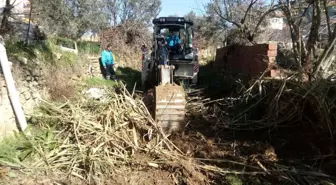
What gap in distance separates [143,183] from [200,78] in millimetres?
8296

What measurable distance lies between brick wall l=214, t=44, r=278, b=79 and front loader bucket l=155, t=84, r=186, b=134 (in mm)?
2332

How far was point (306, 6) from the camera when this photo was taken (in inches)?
268

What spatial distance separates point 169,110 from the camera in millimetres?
6348

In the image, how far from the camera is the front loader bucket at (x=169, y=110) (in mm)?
6340

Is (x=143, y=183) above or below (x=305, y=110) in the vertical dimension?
below

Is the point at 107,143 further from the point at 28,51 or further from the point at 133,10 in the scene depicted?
the point at 133,10

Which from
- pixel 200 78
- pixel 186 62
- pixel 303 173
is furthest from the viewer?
pixel 200 78

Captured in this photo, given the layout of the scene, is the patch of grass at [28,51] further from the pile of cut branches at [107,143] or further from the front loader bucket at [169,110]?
the front loader bucket at [169,110]

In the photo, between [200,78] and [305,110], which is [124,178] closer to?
[305,110]

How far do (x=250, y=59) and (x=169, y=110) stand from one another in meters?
3.85

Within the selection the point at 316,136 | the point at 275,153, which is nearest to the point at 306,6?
the point at 316,136

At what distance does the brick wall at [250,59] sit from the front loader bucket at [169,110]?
2.33m

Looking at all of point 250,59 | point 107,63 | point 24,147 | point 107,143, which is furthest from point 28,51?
point 107,63

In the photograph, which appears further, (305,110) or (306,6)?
(306,6)
